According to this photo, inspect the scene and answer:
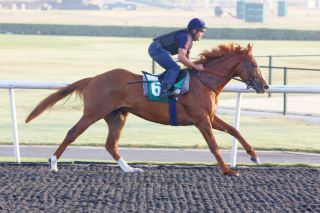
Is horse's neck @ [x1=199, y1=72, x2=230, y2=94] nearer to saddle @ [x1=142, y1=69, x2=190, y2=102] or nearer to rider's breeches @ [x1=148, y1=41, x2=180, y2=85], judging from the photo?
saddle @ [x1=142, y1=69, x2=190, y2=102]

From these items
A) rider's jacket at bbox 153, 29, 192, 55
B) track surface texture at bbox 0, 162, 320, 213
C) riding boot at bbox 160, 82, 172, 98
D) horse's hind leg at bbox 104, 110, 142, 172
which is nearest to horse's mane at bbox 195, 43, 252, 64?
rider's jacket at bbox 153, 29, 192, 55

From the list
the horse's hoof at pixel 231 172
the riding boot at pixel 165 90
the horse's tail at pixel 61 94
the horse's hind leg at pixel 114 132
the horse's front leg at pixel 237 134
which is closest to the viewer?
the horse's hoof at pixel 231 172

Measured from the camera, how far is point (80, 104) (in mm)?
22891

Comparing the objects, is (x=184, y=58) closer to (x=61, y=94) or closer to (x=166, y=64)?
(x=166, y=64)

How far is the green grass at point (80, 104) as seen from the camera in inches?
626

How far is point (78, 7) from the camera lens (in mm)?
136250

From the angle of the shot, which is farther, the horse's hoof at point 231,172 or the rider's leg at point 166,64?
the rider's leg at point 166,64

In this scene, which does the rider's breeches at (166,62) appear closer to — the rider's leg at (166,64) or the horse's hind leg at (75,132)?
the rider's leg at (166,64)

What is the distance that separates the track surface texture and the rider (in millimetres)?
1077

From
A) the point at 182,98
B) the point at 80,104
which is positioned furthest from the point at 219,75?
the point at 80,104

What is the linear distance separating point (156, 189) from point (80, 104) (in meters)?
13.4

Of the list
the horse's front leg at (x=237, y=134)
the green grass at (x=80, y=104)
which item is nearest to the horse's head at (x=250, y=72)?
the horse's front leg at (x=237, y=134)

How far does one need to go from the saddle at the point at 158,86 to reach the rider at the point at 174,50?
78 millimetres

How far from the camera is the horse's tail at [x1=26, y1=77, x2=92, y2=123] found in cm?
1138
